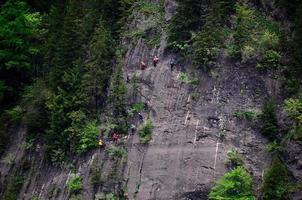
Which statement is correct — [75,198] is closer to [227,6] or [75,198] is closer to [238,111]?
[238,111]

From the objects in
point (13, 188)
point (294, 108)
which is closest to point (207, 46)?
point (294, 108)

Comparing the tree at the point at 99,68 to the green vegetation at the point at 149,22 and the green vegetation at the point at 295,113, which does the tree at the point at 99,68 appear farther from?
the green vegetation at the point at 295,113

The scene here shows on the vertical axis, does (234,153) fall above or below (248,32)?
below

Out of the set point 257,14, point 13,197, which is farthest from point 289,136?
point 13,197

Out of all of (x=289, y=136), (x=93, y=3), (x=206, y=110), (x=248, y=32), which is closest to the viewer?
(x=289, y=136)

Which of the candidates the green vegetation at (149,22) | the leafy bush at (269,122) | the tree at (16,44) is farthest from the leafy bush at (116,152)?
the tree at (16,44)

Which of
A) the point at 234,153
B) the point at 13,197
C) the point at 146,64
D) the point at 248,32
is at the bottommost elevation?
the point at 13,197

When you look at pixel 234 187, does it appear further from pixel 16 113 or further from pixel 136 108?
pixel 16 113
